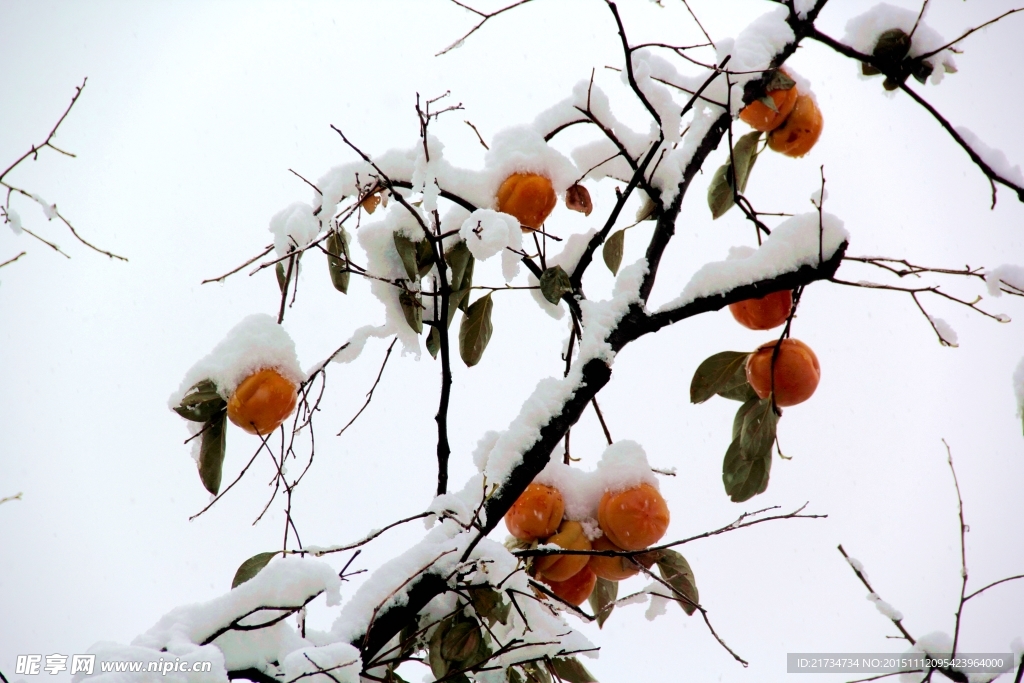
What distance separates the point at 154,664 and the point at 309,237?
44 cm

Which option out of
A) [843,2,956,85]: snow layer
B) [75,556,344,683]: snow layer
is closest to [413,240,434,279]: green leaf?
[75,556,344,683]: snow layer

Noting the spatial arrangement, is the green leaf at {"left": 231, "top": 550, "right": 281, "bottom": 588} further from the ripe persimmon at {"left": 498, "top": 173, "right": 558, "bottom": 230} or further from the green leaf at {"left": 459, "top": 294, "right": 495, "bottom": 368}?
the ripe persimmon at {"left": 498, "top": 173, "right": 558, "bottom": 230}

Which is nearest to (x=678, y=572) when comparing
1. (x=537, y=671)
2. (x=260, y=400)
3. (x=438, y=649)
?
(x=537, y=671)

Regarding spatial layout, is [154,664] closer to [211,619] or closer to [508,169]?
[211,619]

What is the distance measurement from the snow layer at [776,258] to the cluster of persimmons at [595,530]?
234mm

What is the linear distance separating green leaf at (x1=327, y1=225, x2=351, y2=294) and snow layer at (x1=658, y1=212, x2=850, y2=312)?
38 cm

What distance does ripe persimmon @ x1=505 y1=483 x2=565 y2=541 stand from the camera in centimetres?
88

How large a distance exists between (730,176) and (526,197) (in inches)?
14.5

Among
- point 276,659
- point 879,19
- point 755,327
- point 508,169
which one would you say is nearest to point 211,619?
point 276,659

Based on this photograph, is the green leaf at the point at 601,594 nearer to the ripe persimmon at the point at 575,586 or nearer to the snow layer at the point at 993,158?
the ripe persimmon at the point at 575,586

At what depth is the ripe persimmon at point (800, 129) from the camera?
1057 millimetres

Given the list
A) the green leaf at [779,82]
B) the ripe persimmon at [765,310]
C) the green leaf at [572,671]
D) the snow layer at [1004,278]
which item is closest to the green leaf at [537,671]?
the green leaf at [572,671]

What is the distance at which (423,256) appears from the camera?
0.90 metres

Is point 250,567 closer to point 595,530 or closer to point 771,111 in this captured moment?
point 595,530
